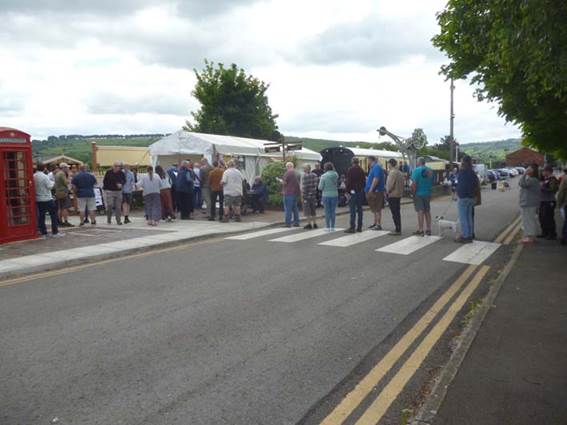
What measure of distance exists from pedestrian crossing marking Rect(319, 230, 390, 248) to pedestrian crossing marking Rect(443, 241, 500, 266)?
225cm

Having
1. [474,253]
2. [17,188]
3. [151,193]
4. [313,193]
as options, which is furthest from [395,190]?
[17,188]

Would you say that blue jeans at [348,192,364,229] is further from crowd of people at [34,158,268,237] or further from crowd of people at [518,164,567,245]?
crowd of people at [518,164,567,245]

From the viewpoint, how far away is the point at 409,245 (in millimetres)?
11617

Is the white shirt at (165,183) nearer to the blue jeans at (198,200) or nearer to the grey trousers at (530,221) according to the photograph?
the blue jeans at (198,200)

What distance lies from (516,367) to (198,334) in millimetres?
3101

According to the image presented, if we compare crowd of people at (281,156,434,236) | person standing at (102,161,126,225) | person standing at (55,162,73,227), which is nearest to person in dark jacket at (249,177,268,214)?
crowd of people at (281,156,434,236)

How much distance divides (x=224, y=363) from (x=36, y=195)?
33.3 ft

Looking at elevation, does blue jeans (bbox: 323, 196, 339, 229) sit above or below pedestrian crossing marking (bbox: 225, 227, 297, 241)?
above

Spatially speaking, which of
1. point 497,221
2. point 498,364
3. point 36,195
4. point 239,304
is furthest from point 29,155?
point 497,221

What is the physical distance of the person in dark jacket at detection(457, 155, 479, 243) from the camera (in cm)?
1204

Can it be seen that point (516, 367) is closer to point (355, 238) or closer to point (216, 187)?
point (355, 238)

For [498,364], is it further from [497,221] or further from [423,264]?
[497,221]

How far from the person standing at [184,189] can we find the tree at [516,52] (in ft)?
30.0

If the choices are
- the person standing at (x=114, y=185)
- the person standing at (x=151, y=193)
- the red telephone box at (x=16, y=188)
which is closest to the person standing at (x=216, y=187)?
the person standing at (x=151, y=193)
